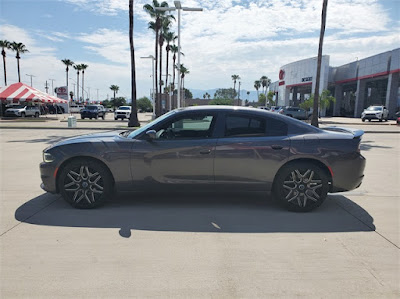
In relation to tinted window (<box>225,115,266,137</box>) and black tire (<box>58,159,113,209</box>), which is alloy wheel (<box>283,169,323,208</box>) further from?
black tire (<box>58,159,113,209</box>)

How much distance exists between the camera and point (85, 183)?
4637mm

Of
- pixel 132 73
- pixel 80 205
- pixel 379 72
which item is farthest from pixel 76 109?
pixel 80 205

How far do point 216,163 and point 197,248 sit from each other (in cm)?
143

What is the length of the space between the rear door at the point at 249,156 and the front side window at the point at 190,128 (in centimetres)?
27

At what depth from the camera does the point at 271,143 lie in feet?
15.0

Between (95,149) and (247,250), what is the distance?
8.60 feet

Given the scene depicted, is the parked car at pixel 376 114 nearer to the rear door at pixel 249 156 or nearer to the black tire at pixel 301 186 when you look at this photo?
the black tire at pixel 301 186

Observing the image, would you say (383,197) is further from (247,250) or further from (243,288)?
(243,288)

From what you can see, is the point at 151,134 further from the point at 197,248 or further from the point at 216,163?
the point at 197,248

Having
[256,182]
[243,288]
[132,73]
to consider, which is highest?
[132,73]

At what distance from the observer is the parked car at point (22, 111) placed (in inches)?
1425

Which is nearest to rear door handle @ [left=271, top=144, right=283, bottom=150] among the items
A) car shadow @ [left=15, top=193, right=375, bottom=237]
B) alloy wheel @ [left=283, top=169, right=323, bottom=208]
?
alloy wheel @ [left=283, top=169, right=323, bottom=208]

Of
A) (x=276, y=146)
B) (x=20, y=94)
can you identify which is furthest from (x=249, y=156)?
(x=20, y=94)

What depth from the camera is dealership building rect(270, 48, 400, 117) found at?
126 ft
